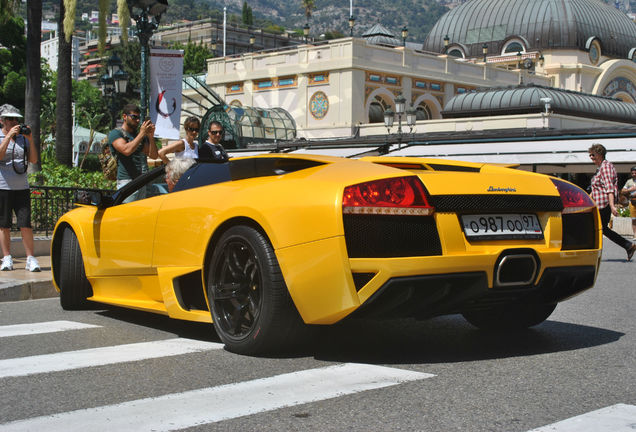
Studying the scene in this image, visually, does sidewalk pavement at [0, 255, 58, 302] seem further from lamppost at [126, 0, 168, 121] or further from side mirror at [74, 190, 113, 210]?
lamppost at [126, 0, 168, 121]

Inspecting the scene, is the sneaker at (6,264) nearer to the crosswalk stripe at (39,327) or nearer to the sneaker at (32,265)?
the sneaker at (32,265)

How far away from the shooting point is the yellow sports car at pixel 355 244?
178 inches

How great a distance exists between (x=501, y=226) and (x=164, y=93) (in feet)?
28.8

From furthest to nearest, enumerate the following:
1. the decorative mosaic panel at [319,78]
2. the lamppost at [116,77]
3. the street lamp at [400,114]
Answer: the decorative mosaic panel at [319,78] < the street lamp at [400,114] < the lamppost at [116,77]

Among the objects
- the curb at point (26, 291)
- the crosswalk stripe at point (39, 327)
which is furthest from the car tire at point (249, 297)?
the curb at point (26, 291)

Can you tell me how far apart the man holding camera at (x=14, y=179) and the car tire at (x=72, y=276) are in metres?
2.53

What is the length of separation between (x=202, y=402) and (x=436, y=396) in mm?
1051

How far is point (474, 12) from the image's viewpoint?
79.2 m

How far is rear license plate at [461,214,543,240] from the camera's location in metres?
4.78

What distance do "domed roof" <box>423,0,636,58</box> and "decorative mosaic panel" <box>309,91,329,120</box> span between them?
24.3 m

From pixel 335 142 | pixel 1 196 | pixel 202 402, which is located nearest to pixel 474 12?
pixel 335 142

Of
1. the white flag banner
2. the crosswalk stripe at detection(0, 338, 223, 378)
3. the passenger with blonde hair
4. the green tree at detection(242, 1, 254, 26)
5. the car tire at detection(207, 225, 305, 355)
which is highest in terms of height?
the green tree at detection(242, 1, 254, 26)

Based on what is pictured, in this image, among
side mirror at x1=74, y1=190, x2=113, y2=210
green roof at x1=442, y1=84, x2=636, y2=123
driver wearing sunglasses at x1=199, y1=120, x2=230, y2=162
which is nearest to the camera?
driver wearing sunglasses at x1=199, y1=120, x2=230, y2=162

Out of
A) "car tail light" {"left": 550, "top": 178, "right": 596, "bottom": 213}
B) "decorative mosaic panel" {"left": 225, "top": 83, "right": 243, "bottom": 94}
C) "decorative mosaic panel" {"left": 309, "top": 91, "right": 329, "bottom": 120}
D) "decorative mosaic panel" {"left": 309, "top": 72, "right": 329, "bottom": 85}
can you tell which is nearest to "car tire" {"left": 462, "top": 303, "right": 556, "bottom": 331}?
"car tail light" {"left": 550, "top": 178, "right": 596, "bottom": 213}
